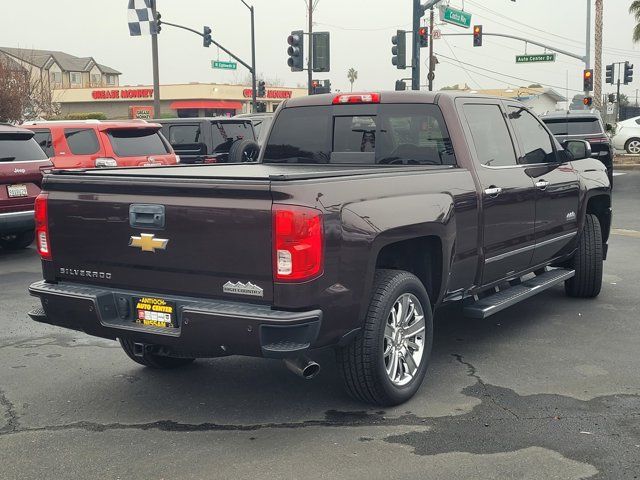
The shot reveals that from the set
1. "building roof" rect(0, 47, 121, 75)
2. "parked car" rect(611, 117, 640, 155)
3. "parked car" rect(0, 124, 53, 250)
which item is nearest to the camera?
"parked car" rect(0, 124, 53, 250)

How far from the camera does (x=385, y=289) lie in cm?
458

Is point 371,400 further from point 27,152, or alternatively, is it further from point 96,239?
point 27,152

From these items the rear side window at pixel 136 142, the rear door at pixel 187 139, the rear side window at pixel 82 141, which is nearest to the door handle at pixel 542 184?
the rear side window at pixel 136 142

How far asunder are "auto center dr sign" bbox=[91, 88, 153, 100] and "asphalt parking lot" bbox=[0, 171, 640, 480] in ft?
219

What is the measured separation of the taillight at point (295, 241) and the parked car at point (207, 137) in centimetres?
1263

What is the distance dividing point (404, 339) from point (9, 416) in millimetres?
2394

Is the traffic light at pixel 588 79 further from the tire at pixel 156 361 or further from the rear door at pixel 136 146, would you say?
the tire at pixel 156 361

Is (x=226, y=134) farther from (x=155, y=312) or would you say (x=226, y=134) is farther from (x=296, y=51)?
(x=155, y=312)

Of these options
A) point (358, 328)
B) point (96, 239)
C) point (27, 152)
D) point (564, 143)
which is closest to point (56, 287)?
point (96, 239)

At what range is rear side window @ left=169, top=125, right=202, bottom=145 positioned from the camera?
674 inches

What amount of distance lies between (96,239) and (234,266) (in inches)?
38.4

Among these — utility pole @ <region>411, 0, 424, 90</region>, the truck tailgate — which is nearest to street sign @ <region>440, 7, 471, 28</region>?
utility pole @ <region>411, 0, 424, 90</region>

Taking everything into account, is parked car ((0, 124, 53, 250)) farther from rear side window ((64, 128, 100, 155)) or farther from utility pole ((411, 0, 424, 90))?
utility pole ((411, 0, 424, 90))

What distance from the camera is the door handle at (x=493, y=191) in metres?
5.60
